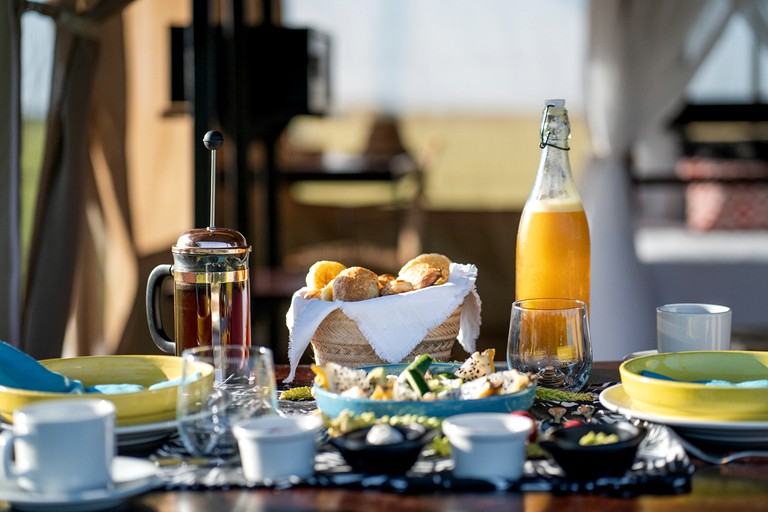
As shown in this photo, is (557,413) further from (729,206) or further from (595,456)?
(729,206)

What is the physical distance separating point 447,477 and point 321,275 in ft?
1.47

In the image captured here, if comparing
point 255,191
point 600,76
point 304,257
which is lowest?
point 304,257

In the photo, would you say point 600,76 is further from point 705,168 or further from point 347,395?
point 347,395

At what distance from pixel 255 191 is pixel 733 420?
4.33 meters

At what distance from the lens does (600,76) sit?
142 inches

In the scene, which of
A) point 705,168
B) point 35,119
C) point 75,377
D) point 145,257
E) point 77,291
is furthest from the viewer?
point 705,168

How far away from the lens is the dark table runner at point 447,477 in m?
0.74

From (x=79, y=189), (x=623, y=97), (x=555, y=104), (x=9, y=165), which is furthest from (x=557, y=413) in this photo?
(x=623, y=97)

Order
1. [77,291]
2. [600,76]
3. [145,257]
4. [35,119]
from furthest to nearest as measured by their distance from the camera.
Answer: [600,76]
[145,257]
[77,291]
[35,119]

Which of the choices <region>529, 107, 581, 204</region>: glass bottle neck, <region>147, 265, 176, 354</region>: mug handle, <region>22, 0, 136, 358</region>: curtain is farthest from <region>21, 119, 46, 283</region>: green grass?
<region>529, 107, 581, 204</region>: glass bottle neck

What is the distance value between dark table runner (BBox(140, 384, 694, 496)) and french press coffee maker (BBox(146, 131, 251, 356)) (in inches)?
9.1

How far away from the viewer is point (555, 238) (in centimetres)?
117

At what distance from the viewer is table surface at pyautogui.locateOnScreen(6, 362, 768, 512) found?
0.71 metres

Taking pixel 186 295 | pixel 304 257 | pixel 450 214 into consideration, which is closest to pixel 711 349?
pixel 186 295
